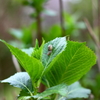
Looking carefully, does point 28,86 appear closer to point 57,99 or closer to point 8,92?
point 57,99

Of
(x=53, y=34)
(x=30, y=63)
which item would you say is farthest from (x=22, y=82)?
(x=53, y=34)

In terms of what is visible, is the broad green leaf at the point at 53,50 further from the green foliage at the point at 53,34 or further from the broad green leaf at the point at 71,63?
the green foliage at the point at 53,34

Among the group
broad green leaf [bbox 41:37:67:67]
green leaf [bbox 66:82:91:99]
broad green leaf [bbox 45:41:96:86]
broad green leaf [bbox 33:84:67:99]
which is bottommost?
green leaf [bbox 66:82:91:99]

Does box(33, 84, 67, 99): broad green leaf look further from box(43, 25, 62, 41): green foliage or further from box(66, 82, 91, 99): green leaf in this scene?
box(43, 25, 62, 41): green foliage

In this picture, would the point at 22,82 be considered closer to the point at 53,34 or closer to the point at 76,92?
the point at 76,92

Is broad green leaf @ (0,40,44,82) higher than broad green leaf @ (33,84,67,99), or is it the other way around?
broad green leaf @ (0,40,44,82)

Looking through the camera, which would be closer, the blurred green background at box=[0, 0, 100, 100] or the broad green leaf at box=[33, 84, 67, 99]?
the broad green leaf at box=[33, 84, 67, 99]

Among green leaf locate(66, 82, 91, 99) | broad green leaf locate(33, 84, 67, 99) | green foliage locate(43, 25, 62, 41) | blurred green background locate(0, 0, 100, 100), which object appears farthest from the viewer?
blurred green background locate(0, 0, 100, 100)

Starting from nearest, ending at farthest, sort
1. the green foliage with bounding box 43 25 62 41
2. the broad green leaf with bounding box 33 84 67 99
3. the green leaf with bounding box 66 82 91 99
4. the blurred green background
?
1. the broad green leaf with bounding box 33 84 67 99
2. the green leaf with bounding box 66 82 91 99
3. the green foliage with bounding box 43 25 62 41
4. the blurred green background

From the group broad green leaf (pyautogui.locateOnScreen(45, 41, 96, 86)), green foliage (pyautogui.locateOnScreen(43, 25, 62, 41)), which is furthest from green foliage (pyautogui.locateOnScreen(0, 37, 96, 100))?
green foliage (pyautogui.locateOnScreen(43, 25, 62, 41))
